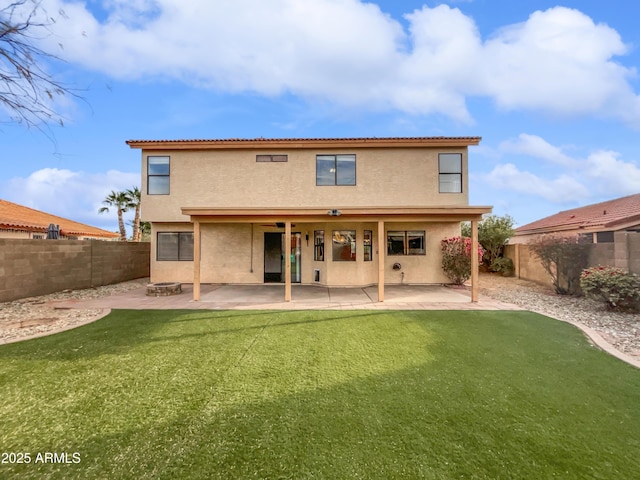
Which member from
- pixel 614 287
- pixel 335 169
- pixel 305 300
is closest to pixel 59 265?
pixel 305 300

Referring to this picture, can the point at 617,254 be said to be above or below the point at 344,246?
below

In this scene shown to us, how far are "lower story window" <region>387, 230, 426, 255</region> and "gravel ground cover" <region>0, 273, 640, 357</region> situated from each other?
289 centimetres

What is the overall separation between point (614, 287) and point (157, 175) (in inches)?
632

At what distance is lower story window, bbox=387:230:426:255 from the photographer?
1200cm

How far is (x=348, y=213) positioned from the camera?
27.8ft

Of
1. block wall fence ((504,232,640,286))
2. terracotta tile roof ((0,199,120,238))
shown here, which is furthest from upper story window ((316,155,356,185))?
terracotta tile roof ((0,199,120,238))

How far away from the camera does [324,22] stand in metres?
10.3

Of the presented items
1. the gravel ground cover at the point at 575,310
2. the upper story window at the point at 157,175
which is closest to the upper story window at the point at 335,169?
the upper story window at the point at 157,175

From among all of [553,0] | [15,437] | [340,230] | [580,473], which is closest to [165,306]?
[15,437]

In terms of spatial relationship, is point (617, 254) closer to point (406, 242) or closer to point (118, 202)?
point (406, 242)

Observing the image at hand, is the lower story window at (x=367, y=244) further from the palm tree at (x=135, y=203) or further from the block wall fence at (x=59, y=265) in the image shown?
the palm tree at (x=135, y=203)

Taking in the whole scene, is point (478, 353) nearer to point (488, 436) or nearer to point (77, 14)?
point (488, 436)

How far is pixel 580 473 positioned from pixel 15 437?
508cm

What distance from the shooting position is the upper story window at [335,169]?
39.1 ft
